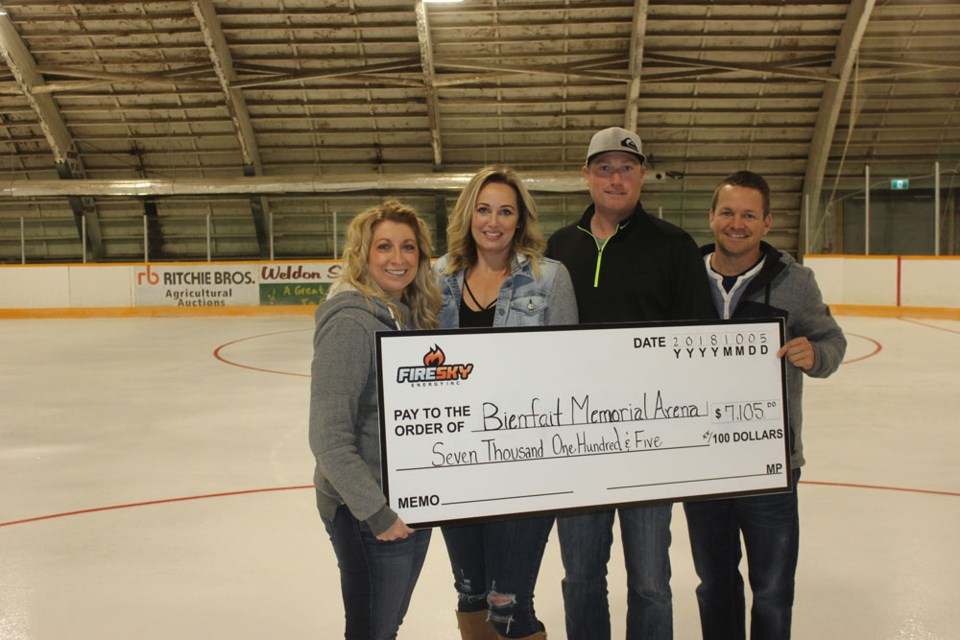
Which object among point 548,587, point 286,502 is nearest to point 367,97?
point 286,502

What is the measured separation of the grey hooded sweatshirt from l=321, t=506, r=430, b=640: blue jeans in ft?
0.23

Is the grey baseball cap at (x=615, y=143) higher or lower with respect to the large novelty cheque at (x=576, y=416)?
higher

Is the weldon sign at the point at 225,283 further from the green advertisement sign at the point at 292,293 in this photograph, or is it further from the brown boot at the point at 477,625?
the brown boot at the point at 477,625

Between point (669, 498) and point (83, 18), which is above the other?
point (83, 18)

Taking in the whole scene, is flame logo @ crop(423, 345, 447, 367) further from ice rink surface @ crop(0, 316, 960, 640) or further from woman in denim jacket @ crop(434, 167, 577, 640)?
ice rink surface @ crop(0, 316, 960, 640)

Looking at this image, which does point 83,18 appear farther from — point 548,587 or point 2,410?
point 548,587

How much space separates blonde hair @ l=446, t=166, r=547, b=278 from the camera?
2.87 m

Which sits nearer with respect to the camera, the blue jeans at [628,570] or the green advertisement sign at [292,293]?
the blue jeans at [628,570]

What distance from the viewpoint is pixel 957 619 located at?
358cm

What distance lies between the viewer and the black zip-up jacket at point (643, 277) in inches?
113

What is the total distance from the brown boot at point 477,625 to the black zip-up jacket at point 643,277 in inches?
46.5

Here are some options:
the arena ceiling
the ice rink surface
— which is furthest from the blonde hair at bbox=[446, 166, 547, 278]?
the arena ceiling

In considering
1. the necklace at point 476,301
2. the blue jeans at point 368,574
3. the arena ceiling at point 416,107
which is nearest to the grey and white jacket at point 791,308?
the necklace at point 476,301

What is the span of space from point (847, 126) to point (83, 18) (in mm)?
19441
